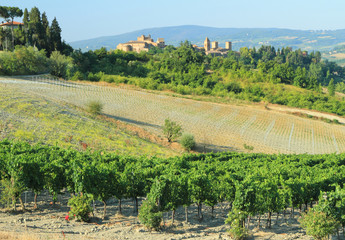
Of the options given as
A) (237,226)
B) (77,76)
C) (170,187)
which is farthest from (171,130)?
(77,76)

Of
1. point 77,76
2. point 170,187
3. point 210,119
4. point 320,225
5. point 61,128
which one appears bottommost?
point 210,119

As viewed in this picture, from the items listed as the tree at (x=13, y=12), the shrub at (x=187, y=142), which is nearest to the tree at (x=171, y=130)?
the shrub at (x=187, y=142)

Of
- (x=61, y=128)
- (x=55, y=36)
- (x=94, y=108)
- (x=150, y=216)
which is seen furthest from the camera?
(x=55, y=36)

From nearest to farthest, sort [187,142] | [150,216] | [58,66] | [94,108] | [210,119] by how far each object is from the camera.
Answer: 1. [150,216]
2. [187,142]
3. [94,108]
4. [210,119]
5. [58,66]

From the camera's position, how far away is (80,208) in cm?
1636

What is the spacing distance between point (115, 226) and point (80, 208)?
1772 mm

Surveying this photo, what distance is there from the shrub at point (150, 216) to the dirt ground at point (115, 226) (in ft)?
1.11

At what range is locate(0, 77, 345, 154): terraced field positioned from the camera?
4675 centimetres

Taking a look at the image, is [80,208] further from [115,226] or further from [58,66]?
[58,66]

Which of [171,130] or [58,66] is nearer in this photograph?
[171,130]

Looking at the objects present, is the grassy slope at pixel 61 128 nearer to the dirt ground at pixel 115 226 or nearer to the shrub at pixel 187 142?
the shrub at pixel 187 142

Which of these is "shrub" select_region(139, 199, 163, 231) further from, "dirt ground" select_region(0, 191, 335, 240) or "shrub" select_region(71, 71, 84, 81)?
"shrub" select_region(71, 71, 84, 81)

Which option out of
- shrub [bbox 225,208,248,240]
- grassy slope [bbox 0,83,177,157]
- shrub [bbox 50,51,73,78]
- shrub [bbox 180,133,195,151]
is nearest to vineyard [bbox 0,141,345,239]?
shrub [bbox 225,208,248,240]

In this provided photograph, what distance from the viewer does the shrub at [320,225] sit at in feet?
48.2
